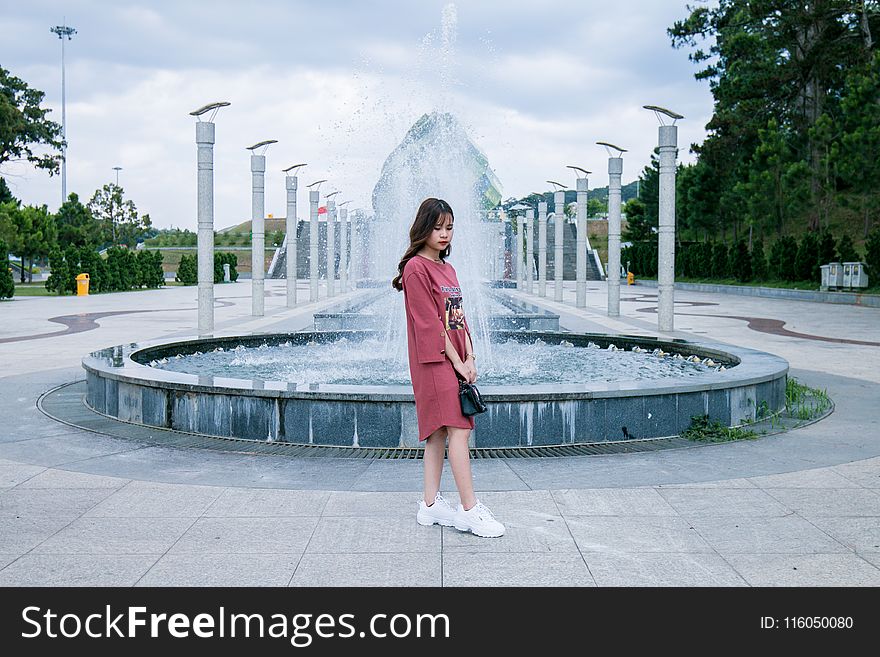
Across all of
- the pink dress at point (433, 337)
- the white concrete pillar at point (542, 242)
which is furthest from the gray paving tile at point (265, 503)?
the white concrete pillar at point (542, 242)

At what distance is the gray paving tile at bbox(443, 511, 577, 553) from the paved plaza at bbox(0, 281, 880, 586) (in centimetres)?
2

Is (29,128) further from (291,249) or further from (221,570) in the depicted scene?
(221,570)

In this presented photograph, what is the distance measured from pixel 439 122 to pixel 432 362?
391 inches

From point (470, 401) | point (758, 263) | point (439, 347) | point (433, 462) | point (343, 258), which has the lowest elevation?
point (433, 462)

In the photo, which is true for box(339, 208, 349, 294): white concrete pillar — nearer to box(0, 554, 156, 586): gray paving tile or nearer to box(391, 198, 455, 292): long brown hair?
box(391, 198, 455, 292): long brown hair

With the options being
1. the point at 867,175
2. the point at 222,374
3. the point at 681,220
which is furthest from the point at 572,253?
the point at 222,374

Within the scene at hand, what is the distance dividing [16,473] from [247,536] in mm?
2385

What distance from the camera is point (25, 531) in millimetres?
4832

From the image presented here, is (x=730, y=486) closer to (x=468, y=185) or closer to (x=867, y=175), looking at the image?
(x=468, y=185)

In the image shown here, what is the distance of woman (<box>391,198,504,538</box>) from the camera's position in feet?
15.0

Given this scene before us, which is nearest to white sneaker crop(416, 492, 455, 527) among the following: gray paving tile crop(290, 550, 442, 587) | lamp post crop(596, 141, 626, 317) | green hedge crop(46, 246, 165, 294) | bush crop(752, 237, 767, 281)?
gray paving tile crop(290, 550, 442, 587)

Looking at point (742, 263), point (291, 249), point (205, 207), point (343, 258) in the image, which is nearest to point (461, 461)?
point (205, 207)

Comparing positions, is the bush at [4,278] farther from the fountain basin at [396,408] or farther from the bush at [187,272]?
the fountain basin at [396,408]

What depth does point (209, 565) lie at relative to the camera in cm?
424
